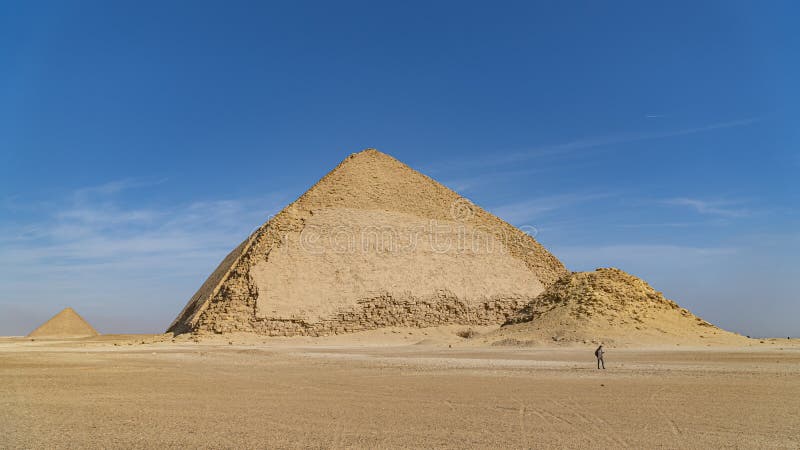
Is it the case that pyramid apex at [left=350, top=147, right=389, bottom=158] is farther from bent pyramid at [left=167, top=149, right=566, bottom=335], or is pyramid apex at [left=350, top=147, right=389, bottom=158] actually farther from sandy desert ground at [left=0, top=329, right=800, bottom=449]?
sandy desert ground at [left=0, top=329, right=800, bottom=449]

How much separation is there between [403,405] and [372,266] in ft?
105

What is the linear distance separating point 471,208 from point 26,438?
4593cm

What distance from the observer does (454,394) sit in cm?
1202

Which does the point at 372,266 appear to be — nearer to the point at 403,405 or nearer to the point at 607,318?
the point at 607,318

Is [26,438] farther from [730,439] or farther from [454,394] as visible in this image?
[730,439]

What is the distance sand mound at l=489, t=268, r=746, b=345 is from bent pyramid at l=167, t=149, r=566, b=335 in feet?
26.2

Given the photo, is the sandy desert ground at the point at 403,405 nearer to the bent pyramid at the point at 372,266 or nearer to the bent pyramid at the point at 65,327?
the bent pyramid at the point at 372,266

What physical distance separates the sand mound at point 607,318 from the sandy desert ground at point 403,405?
30.4 feet

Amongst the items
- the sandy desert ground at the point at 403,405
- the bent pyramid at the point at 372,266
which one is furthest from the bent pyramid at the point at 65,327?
the sandy desert ground at the point at 403,405

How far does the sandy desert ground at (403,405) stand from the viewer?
7.88 meters

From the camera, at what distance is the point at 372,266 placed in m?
42.6

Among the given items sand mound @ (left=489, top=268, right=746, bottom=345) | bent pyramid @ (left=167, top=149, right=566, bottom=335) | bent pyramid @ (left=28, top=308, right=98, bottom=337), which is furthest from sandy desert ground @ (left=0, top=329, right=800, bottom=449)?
bent pyramid @ (left=28, top=308, right=98, bottom=337)

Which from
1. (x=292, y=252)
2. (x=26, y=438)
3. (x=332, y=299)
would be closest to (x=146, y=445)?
(x=26, y=438)

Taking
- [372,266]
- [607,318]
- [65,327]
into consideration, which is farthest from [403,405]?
[65,327]
